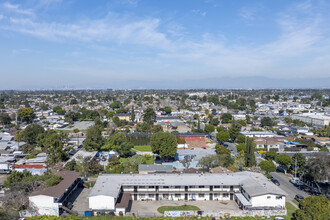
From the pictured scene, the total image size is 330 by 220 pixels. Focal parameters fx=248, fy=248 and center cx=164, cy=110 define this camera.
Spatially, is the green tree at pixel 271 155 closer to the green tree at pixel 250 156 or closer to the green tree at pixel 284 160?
the green tree at pixel 284 160

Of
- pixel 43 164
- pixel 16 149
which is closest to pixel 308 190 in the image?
pixel 43 164

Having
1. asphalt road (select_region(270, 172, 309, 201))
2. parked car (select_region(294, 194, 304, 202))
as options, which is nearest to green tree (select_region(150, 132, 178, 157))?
asphalt road (select_region(270, 172, 309, 201))

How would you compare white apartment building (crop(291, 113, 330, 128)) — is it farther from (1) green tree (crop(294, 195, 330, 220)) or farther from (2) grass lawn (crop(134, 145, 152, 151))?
(1) green tree (crop(294, 195, 330, 220))

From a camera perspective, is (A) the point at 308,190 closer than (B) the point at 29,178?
No

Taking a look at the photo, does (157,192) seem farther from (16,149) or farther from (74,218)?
(16,149)

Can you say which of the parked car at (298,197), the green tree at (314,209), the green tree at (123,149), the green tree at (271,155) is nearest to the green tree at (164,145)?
the green tree at (123,149)

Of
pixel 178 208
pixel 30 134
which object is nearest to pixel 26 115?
pixel 30 134
